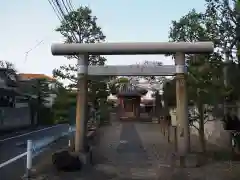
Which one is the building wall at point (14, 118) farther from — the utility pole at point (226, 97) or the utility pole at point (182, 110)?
the utility pole at point (182, 110)

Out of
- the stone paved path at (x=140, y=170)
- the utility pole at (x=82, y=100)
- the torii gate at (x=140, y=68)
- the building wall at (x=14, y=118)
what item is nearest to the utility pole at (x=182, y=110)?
the torii gate at (x=140, y=68)

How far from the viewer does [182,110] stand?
11.8m

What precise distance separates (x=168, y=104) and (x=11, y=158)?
14.3 meters

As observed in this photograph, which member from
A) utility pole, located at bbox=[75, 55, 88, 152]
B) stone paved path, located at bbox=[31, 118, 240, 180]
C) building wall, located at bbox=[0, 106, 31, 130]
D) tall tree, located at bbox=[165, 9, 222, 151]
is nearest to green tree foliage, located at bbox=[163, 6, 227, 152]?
tall tree, located at bbox=[165, 9, 222, 151]

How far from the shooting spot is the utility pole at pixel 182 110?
38.3 feet

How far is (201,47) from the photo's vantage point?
11.6 meters

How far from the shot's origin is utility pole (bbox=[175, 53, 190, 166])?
1166cm

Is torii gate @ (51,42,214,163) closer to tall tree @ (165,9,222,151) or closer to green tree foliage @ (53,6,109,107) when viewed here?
tall tree @ (165,9,222,151)

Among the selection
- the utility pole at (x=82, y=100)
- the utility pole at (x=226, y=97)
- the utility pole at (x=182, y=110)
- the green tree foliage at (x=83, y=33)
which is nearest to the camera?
the utility pole at (x=226, y=97)

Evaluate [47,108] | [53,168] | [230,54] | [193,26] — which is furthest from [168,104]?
[47,108]

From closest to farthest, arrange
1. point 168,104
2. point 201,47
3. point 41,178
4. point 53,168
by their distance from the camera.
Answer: point 41,178, point 53,168, point 201,47, point 168,104

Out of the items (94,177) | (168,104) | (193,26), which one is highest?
(193,26)

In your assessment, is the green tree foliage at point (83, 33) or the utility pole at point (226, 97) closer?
the utility pole at point (226, 97)

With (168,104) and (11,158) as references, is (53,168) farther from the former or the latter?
(168,104)
